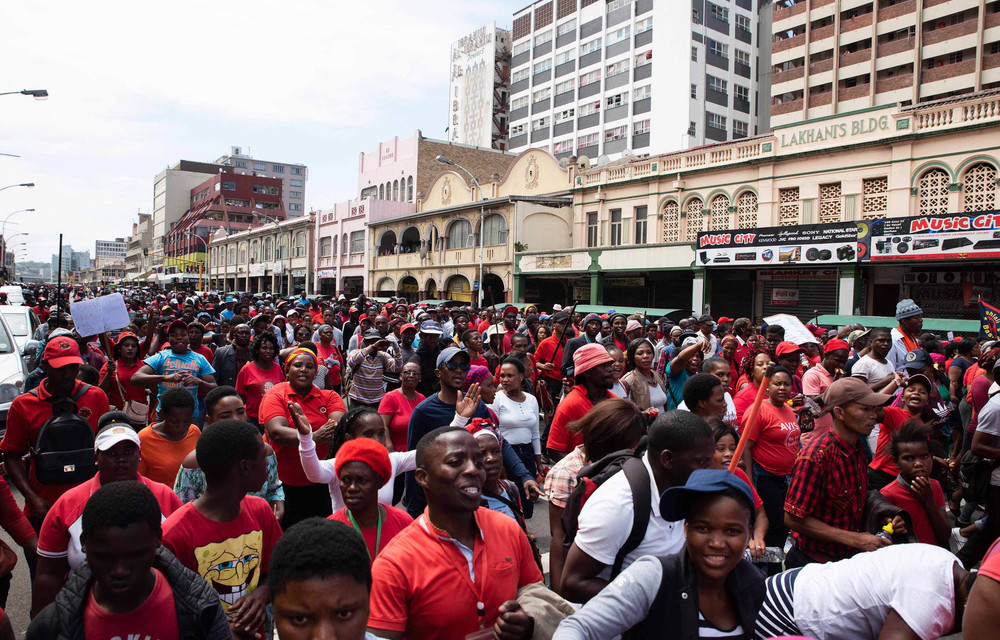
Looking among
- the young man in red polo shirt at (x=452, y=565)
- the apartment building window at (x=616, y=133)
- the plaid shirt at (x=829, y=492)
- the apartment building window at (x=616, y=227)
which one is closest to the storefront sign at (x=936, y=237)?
the apartment building window at (x=616, y=227)

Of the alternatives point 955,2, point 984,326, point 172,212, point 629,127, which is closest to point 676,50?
point 629,127

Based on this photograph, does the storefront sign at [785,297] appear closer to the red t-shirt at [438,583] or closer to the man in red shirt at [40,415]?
the man in red shirt at [40,415]

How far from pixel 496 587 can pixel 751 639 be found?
2.85ft

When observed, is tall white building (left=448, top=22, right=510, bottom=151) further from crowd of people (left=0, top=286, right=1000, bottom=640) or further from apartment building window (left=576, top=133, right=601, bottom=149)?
crowd of people (left=0, top=286, right=1000, bottom=640)

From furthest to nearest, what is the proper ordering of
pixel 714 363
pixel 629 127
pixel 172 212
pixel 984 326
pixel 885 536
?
pixel 172 212 → pixel 629 127 → pixel 984 326 → pixel 714 363 → pixel 885 536

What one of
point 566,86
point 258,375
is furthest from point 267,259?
point 258,375

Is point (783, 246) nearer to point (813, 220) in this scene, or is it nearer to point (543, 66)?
point (813, 220)

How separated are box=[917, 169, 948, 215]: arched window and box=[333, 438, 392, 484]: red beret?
2307cm

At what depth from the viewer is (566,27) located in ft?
193

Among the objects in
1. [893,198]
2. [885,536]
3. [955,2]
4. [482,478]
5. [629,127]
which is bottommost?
[885,536]

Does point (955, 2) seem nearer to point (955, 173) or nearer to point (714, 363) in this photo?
point (955, 173)

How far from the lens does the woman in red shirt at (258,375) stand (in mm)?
6344

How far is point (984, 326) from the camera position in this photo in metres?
9.70

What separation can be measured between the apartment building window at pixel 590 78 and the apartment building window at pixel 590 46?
1.73 meters
